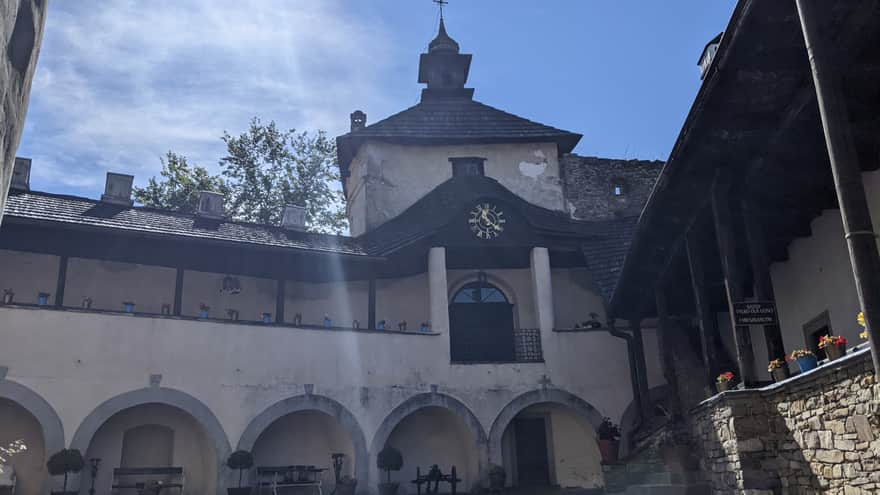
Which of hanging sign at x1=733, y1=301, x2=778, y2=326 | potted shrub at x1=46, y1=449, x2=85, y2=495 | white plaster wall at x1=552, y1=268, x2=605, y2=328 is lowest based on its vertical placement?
potted shrub at x1=46, y1=449, x2=85, y2=495

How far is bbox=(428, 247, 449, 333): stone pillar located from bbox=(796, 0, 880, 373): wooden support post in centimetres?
1321

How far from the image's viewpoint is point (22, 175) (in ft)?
54.7

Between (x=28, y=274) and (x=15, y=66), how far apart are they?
43.8 feet

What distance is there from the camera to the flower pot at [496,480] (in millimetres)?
16484

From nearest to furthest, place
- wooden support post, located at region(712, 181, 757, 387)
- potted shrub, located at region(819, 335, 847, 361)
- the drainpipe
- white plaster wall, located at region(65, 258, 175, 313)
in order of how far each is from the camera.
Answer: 1. potted shrub, located at region(819, 335, 847, 361)
2. wooden support post, located at region(712, 181, 757, 387)
3. white plaster wall, located at region(65, 258, 175, 313)
4. the drainpipe

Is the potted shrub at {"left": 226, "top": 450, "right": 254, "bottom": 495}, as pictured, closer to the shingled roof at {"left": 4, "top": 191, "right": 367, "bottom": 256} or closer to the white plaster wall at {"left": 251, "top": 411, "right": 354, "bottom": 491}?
the white plaster wall at {"left": 251, "top": 411, "right": 354, "bottom": 491}

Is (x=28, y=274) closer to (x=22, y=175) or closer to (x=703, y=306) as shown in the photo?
(x=22, y=175)

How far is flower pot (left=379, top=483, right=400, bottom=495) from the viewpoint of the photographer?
1589cm

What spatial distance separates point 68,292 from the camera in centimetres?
1612

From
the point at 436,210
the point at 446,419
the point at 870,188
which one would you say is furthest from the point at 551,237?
the point at 870,188

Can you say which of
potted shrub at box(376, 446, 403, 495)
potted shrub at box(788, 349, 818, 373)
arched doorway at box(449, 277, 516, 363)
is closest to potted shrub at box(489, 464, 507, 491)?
potted shrub at box(376, 446, 403, 495)

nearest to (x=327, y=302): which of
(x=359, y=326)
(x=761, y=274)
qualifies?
(x=359, y=326)

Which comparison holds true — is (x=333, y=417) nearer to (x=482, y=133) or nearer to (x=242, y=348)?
(x=242, y=348)

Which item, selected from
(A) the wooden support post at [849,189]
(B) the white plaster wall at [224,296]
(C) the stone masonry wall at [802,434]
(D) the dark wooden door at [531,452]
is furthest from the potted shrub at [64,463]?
(A) the wooden support post at [849,189]
